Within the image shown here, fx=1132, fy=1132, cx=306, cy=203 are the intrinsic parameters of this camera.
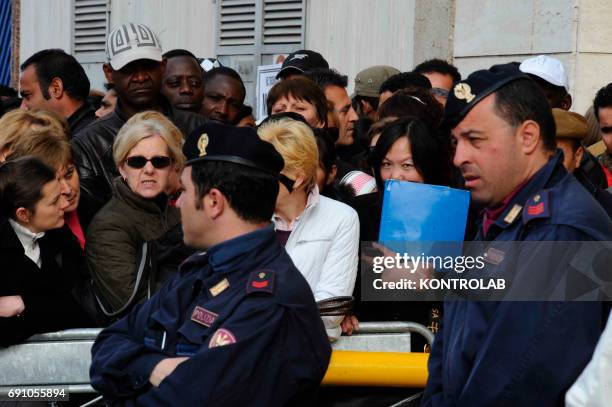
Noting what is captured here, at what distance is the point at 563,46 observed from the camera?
31.9 ft

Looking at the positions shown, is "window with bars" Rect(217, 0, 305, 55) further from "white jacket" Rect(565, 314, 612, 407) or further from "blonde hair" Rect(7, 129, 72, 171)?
"white jacket" Rect(565, 314, 612, 407)

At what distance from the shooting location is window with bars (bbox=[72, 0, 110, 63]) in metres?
14.9

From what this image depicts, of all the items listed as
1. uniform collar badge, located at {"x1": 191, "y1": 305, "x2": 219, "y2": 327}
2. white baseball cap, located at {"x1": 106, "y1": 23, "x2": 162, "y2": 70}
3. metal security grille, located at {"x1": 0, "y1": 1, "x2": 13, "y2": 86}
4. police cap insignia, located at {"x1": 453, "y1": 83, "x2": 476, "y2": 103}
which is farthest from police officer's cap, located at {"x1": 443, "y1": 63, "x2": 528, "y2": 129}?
metal security grille, located at {"x1": 0, "y1": 1, "x2": 13, "y2": 86}

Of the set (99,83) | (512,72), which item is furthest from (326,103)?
(99,83)

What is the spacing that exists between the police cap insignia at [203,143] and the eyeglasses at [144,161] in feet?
6.21

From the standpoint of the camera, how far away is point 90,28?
49.6ft

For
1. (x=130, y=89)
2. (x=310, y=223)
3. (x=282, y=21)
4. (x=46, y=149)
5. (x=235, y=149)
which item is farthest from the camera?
(x=282, y=21)

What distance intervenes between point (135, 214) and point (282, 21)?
759 cm

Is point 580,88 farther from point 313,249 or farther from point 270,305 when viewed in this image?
point 270,305

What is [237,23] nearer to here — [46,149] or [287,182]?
[46,149]

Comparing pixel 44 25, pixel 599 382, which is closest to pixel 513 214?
pixel 599 382

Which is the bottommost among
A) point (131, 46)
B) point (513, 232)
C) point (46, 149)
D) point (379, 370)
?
point (379, 370)

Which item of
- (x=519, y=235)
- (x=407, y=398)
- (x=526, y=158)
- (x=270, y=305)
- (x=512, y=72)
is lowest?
(x=407, y=398)

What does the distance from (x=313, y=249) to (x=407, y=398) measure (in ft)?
2.62
